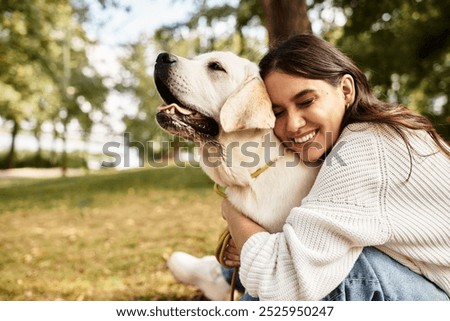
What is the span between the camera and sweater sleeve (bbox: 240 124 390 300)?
62.1 inches

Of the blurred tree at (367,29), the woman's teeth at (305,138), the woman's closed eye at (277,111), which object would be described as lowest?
the woman's teeth at (305,138)

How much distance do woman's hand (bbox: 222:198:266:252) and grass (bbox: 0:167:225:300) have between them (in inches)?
44.6

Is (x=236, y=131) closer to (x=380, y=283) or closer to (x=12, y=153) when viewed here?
(x=380, y=283)

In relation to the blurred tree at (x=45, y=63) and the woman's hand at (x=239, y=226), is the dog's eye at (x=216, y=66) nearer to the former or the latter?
the woman's hand at (x=239, y=226)

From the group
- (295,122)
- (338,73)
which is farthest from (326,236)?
(338,73)

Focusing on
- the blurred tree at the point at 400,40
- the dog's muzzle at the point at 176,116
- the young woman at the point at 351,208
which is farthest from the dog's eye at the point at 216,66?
the blurred tree at the point at 400,40

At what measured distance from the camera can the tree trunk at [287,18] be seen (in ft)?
11.2

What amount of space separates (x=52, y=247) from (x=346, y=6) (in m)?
4.61

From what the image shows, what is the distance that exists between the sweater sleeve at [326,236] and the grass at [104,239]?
4.86 feet

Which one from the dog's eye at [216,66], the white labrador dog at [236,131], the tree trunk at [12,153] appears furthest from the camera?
the tree trunk at [12,153]
